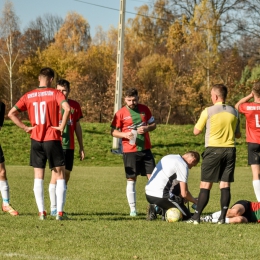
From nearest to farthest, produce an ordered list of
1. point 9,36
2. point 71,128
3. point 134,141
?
point 71,128 < point 134,141 < point 9,36

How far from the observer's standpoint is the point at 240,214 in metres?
9.95

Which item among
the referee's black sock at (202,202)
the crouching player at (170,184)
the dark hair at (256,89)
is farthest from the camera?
the dark hair at (256,89)

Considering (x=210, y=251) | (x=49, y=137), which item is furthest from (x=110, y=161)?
(x=210, y=251)

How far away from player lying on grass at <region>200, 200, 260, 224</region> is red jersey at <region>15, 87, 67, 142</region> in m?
2.67

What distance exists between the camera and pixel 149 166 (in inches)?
450

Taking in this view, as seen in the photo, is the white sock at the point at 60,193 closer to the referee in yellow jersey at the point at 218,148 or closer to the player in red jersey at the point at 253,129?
the referee in yellow jersey at the point at 218,148

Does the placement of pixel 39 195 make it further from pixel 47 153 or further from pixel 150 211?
pixel 150 211

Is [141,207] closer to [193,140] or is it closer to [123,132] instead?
[123,132]

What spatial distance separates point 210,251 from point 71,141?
184 inches

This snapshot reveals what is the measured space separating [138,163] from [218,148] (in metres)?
2.10

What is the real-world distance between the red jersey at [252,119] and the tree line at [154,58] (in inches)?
1282

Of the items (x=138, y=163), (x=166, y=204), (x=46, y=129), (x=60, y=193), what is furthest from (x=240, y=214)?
(x=46, y=129)

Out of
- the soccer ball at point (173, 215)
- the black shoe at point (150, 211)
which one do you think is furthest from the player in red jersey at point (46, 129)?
the soccer ball at point (173, 215)

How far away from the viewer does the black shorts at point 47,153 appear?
376 inches
